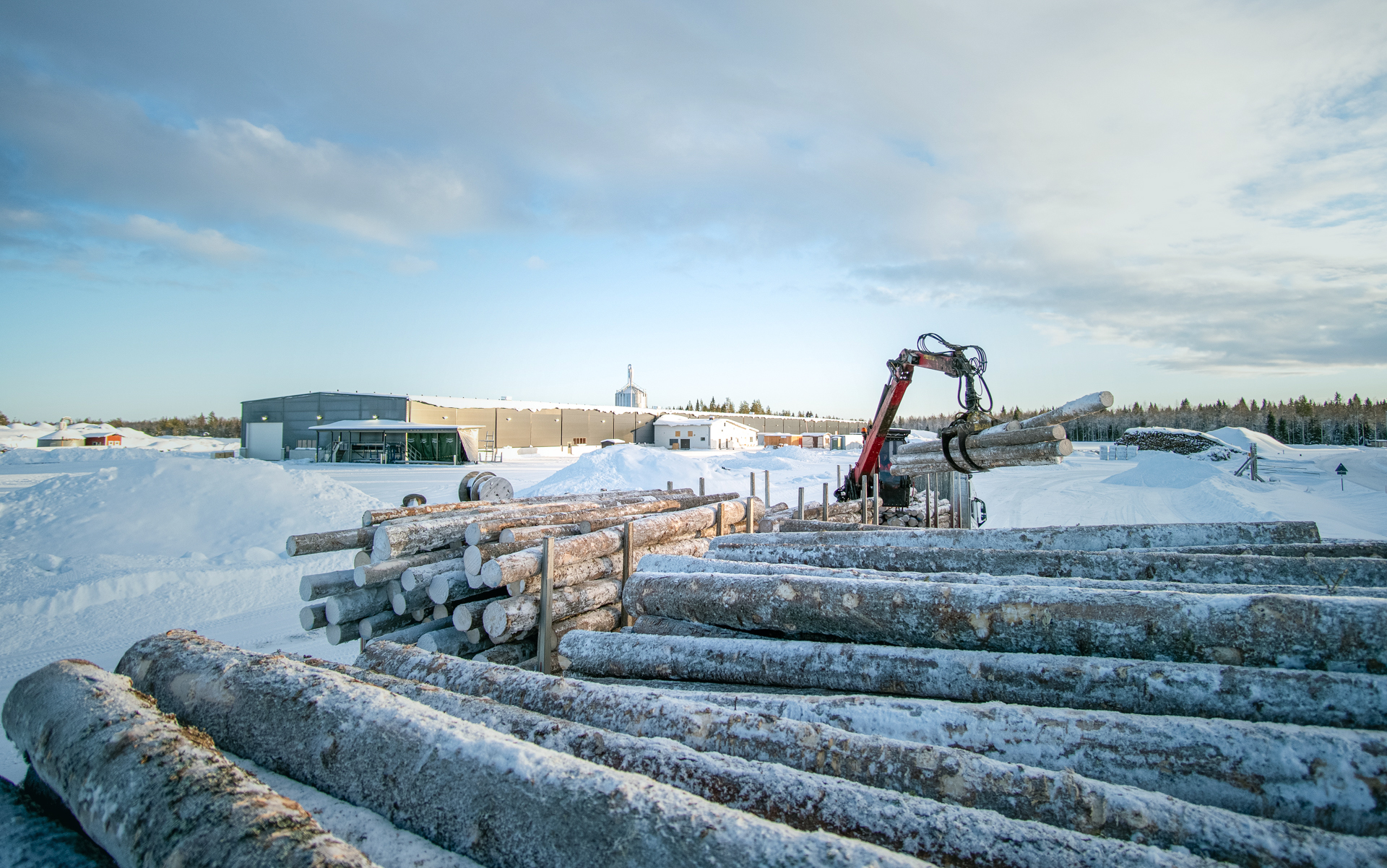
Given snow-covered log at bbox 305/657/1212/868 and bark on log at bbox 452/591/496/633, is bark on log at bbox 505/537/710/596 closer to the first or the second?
bark on log at bbox 452/591/496/633

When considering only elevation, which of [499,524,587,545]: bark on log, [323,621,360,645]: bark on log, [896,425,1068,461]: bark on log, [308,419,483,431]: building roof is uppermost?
[308,419,483,431]: building roof

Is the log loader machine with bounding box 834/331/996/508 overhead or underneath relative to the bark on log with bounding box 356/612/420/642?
overhead

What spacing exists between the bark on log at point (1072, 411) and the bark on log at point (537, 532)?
5.69 metres

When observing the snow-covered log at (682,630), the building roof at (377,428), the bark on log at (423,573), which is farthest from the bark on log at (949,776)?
the building roof at (377,428)

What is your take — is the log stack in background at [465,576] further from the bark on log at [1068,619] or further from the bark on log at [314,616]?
the bark on log at [1068,619]

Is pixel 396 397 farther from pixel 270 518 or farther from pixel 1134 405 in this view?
pixel 1134 405

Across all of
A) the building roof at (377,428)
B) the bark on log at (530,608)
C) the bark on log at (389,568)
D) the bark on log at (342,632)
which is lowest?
the bark on log at (342,632)

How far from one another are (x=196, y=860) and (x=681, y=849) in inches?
50.7

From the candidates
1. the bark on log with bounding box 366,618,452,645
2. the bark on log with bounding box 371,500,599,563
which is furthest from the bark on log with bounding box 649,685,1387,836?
the bark on log with bounding box 371,500,599,563

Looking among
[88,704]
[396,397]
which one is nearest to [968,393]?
[88,704]

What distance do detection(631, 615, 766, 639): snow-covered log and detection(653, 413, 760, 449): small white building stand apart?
45.9 meters

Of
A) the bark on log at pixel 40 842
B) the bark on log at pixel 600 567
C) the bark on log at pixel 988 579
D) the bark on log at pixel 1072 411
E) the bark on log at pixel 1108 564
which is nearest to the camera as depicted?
the bark on log at pixel 40 842

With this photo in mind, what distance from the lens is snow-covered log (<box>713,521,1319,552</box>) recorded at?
5.25 m

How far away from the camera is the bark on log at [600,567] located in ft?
19.5
